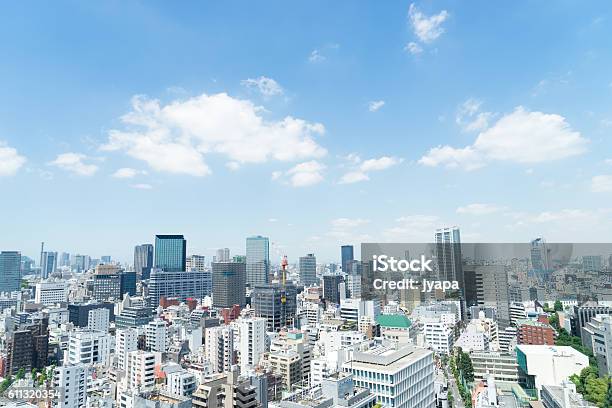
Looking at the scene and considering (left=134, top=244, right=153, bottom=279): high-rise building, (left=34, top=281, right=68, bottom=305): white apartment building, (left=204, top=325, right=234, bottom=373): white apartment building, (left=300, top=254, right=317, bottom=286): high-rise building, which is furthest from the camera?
(left=134, top=244, right=153, bottom=279): high-rise building

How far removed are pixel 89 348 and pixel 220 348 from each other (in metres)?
7.84

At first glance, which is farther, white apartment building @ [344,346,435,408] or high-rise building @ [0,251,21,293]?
high-rise building @ [0,251,21,293]

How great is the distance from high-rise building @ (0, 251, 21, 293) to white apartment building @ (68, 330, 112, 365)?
148 feet

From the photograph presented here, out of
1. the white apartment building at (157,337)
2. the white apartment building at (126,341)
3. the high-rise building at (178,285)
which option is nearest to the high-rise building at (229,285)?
the high-rise building at (178,285)

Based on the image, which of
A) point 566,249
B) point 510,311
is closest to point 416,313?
point 510,311

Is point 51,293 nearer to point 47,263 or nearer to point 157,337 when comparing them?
point 157,337

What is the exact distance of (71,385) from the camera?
1780 centimetres

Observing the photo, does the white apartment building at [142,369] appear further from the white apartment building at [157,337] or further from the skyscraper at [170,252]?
the skyscraper at [170,252]

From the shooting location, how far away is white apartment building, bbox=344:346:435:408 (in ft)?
45.1

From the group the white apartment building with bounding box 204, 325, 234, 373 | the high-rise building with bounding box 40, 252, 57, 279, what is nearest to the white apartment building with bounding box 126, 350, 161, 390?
the white apartment building with bounding box 204, 325, 234, 373

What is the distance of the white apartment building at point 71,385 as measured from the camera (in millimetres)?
17594

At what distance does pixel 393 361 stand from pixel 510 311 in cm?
2672

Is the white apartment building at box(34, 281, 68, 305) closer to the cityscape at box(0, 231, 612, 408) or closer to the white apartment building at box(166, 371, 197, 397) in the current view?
the cityscape at box(0, 231, 612, 408)

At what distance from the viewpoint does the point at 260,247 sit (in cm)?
8519
